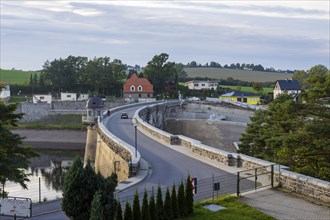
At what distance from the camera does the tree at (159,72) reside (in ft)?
376

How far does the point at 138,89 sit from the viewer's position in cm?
10781

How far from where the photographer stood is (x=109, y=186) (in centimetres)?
1327

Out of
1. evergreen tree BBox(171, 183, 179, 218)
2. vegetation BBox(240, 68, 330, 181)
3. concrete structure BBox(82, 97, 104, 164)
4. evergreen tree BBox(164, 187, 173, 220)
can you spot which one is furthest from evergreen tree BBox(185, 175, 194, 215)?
concrete structure BBox(82, 97, 104, 164)

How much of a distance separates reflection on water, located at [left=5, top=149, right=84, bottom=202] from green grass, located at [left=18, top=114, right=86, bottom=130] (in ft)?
37.3

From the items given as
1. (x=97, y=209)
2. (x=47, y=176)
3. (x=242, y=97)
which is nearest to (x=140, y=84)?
(x=242, y=97)

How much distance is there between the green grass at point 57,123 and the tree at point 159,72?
2790cm

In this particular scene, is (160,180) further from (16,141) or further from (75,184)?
(75,184)

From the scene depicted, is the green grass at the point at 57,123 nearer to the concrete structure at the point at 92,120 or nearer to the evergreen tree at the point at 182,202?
the concrete structure at the point at 92,120

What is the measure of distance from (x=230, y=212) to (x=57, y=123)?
77.0 metres

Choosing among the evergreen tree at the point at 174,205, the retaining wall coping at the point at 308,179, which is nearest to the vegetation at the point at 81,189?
the evergreen tree at the point at 174,205

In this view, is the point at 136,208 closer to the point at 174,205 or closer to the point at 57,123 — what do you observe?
the point at 174,205

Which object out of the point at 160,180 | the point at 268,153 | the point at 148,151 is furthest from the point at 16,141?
the point at 268,153

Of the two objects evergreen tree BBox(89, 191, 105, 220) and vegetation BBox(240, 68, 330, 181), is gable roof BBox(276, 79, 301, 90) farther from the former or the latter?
evergreen tree BBox(89, 191, 105, 220)

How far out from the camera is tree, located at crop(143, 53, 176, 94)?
114m
